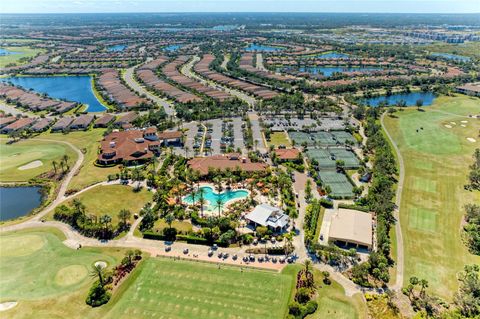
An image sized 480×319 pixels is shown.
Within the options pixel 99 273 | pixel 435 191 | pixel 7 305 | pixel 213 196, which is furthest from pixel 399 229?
pixel 7 305

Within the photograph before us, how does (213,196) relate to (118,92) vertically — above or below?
below

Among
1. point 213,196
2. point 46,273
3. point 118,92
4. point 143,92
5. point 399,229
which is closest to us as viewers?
point 46,273

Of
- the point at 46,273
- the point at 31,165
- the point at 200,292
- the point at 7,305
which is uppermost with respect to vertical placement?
the point at 31,165

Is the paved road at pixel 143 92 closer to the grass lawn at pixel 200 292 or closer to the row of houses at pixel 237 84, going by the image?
the row of houses at pixel 237 84

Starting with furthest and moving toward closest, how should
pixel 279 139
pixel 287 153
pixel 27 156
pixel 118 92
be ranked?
→ pixel 118 92 < pixel 279 139 < pixel 27 156 < pixel 287 153

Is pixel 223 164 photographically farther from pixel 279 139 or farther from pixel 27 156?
pixel 27 156

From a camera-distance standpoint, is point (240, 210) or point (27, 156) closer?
point (240, 210)

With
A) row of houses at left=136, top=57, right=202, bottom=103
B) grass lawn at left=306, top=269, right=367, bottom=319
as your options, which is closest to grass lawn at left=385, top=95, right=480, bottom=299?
grass lawn at left=306, top=269, right=367, bottom=319

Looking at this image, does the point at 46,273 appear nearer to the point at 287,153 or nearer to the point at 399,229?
the point at 287,153
